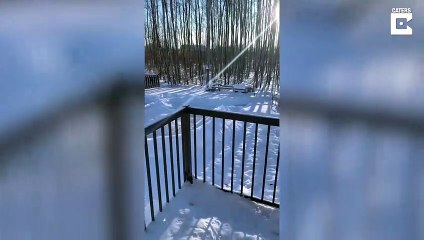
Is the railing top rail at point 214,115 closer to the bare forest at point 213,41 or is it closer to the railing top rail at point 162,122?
the railing top rail at point 162,122

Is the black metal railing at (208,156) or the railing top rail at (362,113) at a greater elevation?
the railing top rail at (362,113)

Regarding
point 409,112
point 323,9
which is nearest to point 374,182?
point 409,112

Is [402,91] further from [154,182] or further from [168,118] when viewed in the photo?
[154,182]

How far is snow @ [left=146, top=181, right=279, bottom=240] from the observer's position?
175 centimetres

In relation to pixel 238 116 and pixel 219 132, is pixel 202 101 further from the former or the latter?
pixel 219 132

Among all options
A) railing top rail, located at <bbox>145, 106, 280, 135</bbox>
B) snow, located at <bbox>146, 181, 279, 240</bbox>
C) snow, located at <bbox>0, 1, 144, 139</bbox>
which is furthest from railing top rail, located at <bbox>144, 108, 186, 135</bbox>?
snow, located at <bbox>0, 1, 144, 139</bbox>

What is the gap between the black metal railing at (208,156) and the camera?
6.56ft

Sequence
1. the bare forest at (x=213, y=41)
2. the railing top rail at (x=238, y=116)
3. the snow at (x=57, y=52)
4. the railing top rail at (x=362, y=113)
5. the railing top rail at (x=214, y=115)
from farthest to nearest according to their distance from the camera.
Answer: the railing top rail at (x=238, y=116) → the railing top rail at (x=214, y=115) → the bare forest at (x=213, y=41) → the railing top rail at (x=362, y=113) → the snow at (x=57, y=52)

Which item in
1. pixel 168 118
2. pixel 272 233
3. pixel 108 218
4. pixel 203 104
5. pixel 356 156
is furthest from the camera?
pixel 203 104

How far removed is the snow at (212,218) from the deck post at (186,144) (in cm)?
10

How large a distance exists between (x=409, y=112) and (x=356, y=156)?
18cm

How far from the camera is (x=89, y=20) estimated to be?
693 mm

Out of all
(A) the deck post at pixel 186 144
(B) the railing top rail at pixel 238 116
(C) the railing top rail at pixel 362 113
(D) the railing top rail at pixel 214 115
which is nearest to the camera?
(C) the railing top rail at pixel 362 113

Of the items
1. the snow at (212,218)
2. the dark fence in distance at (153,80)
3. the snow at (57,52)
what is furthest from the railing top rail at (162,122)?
the snow at (57,52)
